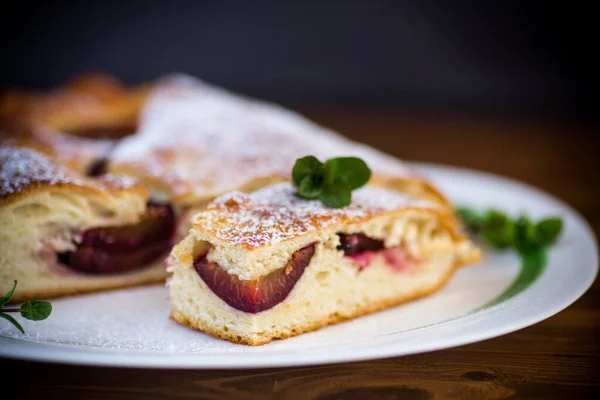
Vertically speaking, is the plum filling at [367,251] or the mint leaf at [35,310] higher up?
the plum filling at [367,251]

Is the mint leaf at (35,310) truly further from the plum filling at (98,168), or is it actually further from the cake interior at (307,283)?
the plum filling at (98,168)

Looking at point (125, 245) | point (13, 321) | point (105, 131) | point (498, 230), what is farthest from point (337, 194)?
point (105, 131)

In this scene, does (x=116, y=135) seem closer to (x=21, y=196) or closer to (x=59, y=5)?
(x=21, y=196)

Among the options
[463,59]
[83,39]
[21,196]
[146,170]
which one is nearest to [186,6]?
[83,39]

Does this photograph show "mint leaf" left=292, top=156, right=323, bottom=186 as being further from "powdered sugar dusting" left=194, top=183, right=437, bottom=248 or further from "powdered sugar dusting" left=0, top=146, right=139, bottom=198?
"powdered sugar dusting" left=0, top=146, right=139, bottom=198

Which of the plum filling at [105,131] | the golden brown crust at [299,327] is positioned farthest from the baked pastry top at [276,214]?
the plum filling at [105,131]

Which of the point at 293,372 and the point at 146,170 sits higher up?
the point at 146,170

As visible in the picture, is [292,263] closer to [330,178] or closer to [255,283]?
[255,283]
